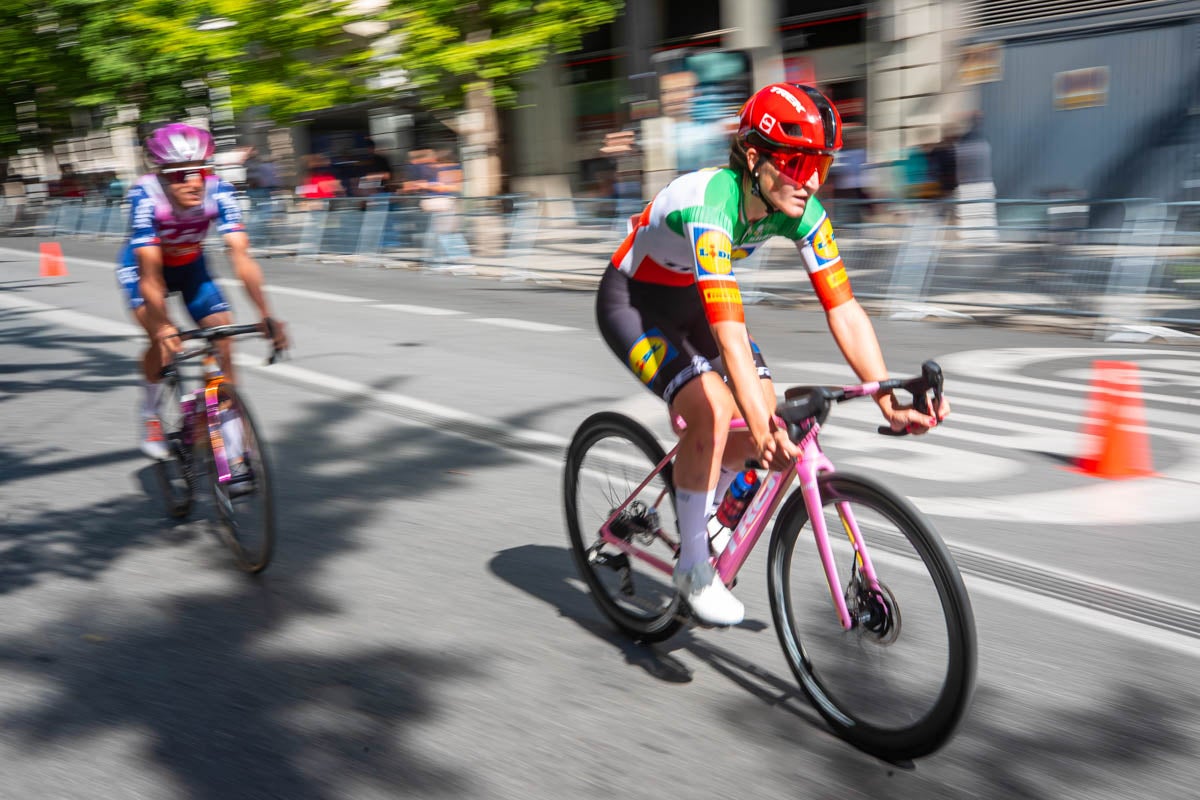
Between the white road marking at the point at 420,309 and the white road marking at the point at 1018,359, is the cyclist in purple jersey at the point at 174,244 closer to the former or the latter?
the white road marking at the point at 1018,359

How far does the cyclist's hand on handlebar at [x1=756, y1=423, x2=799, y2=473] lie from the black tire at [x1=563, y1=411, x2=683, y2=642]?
0.75m

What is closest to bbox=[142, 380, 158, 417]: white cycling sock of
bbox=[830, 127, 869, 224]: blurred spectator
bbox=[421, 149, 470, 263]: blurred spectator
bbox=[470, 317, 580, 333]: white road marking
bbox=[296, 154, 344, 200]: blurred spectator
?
bbox=[470, 317, 580, 333]: white road marking

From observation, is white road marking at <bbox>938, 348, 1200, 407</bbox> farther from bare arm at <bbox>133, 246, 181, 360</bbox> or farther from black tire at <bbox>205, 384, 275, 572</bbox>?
bare arm at <bbox>133, 246, 181, 360</bbox>

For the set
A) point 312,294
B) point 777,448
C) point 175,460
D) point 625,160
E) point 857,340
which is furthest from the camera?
point 625,160

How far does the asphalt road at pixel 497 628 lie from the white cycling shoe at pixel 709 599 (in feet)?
0.82

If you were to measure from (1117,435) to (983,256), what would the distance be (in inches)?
223

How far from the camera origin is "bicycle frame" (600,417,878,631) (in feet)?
10.7

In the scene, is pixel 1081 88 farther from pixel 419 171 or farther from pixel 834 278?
pixel 834 278

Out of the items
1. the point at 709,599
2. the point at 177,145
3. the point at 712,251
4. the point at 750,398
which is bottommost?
the point at 709,599

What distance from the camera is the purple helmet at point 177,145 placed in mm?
5238

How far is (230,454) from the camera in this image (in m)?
5.07

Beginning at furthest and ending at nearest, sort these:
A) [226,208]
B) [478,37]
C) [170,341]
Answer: [478,37] < [226,208] < [170,341]

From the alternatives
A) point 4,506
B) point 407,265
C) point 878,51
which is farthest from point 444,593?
point 878,51

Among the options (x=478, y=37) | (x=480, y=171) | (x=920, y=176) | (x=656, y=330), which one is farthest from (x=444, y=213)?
(x=656, y=330)
